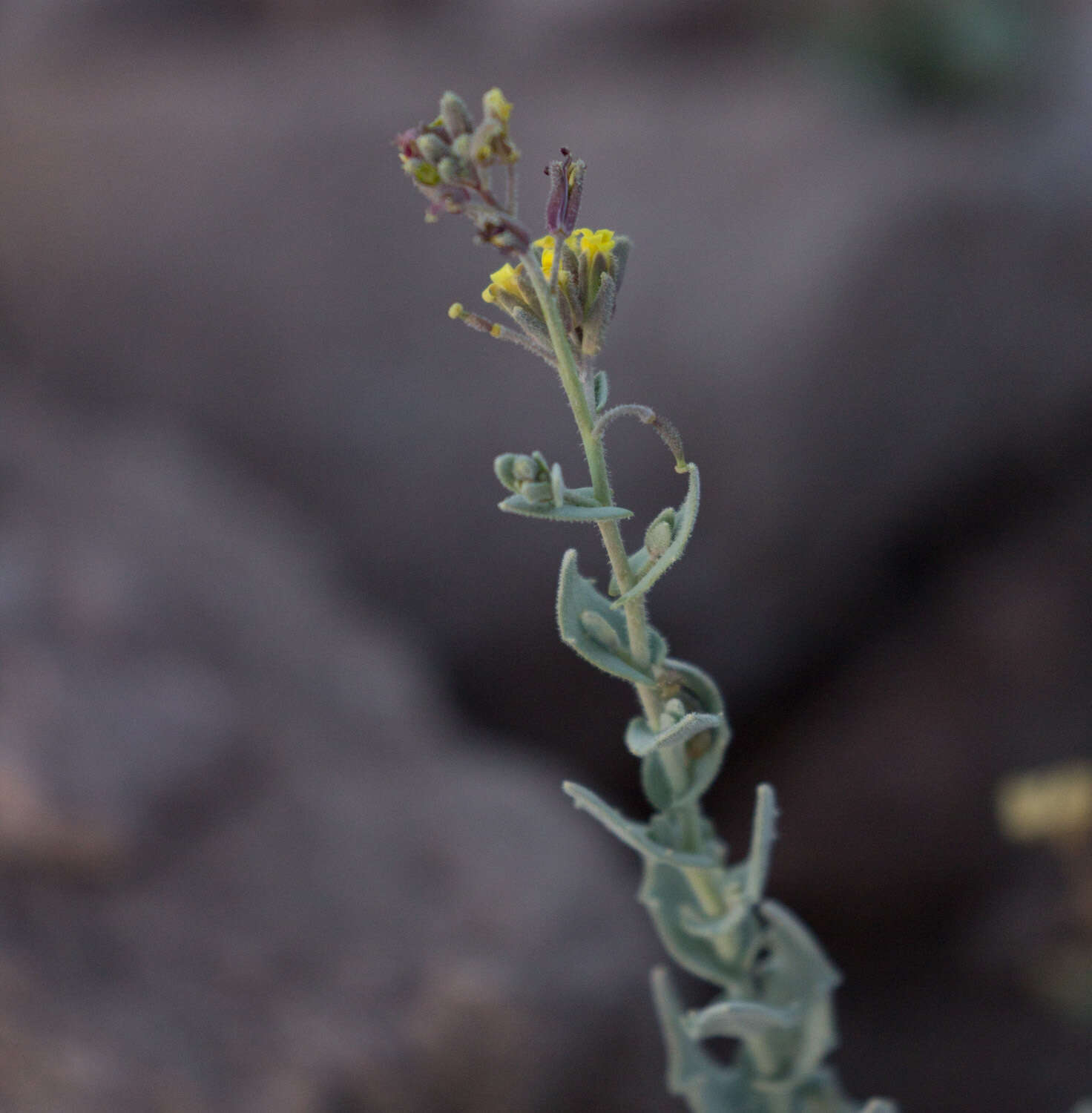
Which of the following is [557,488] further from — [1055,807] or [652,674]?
[1055,807]

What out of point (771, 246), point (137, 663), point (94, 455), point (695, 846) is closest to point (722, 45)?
point (771, 246)

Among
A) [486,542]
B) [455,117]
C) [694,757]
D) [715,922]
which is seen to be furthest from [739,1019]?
[486,542]

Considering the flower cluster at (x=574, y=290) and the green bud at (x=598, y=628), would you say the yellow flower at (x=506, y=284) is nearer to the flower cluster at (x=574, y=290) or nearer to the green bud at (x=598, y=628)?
the flower cluster at (x=574, y=290)

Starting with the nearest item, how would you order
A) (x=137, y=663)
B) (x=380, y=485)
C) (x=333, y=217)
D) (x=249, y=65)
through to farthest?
(x=137, y=663)
(x=380, y=485)
(x=333, y=217)
(x=249, y=65)

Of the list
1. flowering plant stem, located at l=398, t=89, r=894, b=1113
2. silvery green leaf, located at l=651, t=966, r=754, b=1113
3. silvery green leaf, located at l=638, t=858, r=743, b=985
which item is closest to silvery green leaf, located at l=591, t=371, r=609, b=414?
flowering plant stem, located at l=398, t=89, r=894, b=1113

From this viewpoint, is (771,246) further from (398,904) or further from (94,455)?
(398,904)

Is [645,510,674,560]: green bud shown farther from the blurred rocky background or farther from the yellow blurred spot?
the yellow blurred spot
